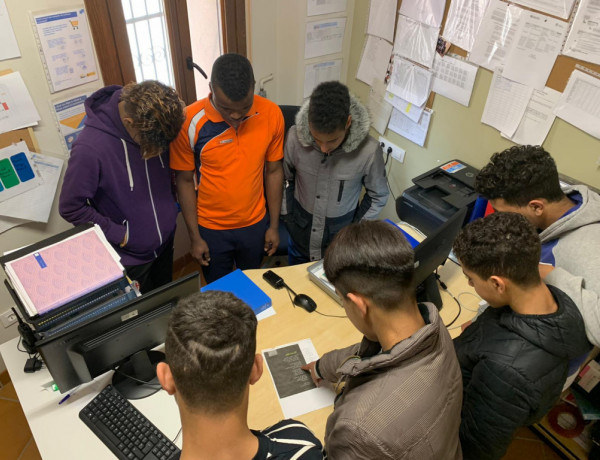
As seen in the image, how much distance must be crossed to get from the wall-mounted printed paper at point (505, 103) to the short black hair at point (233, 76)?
4.58 ft

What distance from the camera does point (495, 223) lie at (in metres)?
1.35

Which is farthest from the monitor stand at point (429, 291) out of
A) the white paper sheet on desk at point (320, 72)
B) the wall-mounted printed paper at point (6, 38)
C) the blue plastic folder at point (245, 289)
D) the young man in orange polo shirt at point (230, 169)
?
the wall-mounted printed paper at point (6, 38)

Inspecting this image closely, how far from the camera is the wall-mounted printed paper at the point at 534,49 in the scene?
2.04 m

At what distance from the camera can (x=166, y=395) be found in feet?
5.17

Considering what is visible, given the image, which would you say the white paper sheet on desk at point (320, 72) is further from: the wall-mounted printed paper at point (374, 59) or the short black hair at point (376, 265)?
the short black hair at point (376, 265)

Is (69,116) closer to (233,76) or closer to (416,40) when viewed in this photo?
(233,76)

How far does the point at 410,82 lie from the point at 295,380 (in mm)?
2085

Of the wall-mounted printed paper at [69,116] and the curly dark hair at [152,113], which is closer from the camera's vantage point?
the curly dark hair at [152,113]

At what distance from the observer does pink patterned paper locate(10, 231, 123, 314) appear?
144 cm

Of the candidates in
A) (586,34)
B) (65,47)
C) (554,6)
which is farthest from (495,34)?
(65,47)

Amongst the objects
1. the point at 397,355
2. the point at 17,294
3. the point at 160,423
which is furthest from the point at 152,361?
the point at 397,355

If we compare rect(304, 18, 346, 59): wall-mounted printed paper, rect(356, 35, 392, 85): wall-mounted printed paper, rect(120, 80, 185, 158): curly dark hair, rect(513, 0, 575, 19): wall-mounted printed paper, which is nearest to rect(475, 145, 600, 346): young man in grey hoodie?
rect(513, 0, 575, 19): wall-mounted printed paper

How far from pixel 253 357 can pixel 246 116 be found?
4.45ft

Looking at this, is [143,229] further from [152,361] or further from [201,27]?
[201,27]
